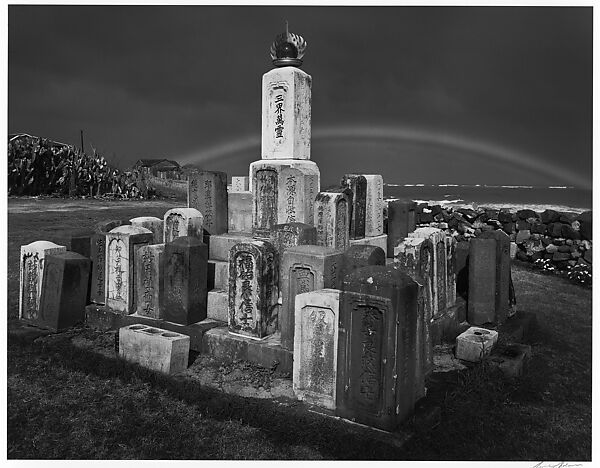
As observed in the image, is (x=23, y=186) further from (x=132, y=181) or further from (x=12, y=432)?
(x=12, y=432)

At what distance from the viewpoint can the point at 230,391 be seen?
543 cm

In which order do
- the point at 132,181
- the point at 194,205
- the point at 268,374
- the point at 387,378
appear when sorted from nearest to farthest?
the point at 387,378 → the point at 268,374 → the point at 194,205 → the point at 132,181

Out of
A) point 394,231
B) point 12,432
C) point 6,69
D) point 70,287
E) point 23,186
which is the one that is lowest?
point 12,432

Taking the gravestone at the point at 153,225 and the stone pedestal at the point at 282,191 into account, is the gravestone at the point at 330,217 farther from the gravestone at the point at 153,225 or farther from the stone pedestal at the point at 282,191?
the gravestone at the point at 153,225

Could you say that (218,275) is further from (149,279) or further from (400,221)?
(400,221)

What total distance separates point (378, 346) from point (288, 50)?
5.73 m

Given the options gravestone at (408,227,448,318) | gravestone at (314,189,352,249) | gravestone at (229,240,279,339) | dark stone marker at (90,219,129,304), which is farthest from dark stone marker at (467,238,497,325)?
dark stone marker at (90,219,129,304)

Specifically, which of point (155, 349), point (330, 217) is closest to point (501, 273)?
point (330, 217)

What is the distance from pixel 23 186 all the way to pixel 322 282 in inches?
330

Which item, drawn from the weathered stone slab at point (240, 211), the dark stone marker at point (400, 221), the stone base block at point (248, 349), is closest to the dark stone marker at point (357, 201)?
the dark stone marker at point (400, 221)

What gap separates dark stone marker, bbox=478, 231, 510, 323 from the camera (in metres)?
7.38

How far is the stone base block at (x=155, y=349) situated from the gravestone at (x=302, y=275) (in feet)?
3.84

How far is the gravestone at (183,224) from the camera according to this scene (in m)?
8.13

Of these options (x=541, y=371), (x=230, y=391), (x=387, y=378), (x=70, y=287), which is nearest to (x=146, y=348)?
(x=230, y=391)
